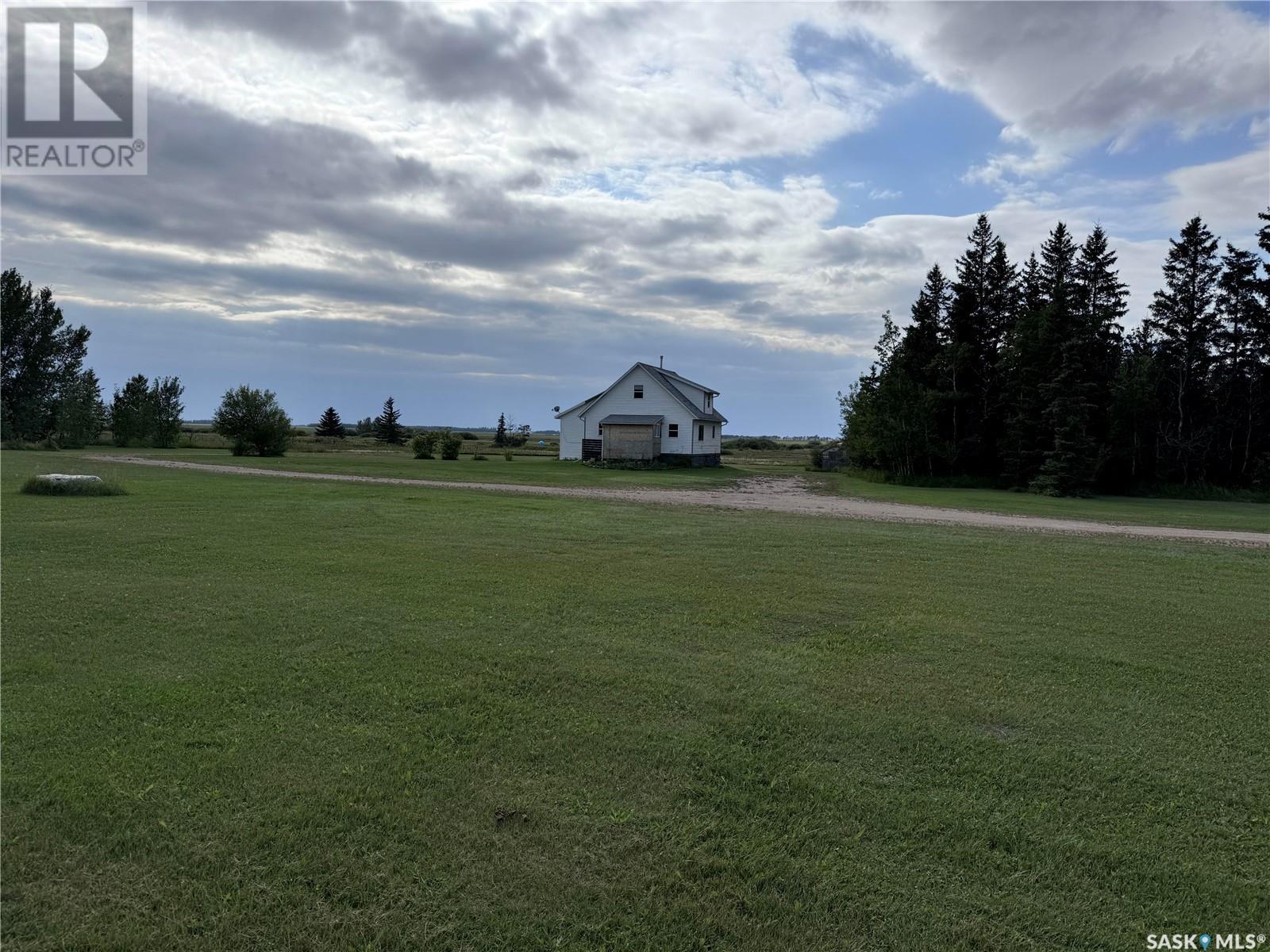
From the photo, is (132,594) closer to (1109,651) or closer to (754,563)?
(754,563)

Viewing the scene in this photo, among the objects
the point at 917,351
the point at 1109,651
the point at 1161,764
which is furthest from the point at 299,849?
the point at 917,351

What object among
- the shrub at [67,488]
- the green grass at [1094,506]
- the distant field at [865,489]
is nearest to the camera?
the shrub at [67,488]

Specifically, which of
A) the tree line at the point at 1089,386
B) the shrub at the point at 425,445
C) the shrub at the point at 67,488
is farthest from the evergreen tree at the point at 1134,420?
the shrub at the point at 425,445

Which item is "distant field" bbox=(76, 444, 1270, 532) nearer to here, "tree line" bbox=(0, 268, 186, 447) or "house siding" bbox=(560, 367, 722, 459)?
"house siding" bbox=(560, 367, 722, 459)

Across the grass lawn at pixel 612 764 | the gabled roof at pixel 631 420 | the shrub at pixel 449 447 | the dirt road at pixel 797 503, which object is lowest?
the grass lawn at pixel 612 764

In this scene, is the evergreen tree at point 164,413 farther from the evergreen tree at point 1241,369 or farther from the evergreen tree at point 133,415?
the evergreen tree at point 1241,369

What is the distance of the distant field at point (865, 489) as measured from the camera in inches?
901

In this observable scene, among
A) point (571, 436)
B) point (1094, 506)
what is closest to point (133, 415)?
point (571, 436)

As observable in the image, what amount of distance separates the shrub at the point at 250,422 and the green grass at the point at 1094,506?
1397 inches

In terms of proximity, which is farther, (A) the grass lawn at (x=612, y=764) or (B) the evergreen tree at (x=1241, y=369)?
(B) the evergreen tree at (x=1241, y=369)

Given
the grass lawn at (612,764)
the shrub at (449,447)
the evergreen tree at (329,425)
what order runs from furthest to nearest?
the evergreen tree at (329,425)
the shrub at (449,447)
the grass lawn at (612,764)

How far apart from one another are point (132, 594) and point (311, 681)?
3.76 m

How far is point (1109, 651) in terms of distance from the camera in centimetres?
696

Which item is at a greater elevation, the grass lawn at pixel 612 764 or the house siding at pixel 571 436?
the house siding at pixel 571 436
